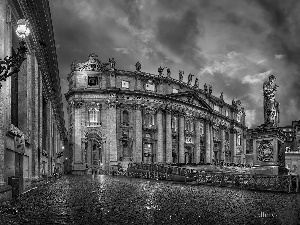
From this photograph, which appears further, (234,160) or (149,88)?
(234,160)

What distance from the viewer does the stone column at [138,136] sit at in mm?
60438

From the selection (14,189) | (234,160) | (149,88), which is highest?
(149,88)

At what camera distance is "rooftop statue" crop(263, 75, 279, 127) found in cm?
2048

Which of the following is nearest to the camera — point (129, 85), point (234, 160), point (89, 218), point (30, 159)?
point (89, 218)

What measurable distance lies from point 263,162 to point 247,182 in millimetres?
2069

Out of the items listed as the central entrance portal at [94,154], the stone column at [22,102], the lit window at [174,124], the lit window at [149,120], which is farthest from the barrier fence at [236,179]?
the lit window at [174,124]

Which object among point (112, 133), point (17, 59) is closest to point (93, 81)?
point (112, 133)

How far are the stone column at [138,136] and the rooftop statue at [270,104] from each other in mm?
41327

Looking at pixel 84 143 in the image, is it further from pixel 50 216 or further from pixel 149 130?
pixel 50 216

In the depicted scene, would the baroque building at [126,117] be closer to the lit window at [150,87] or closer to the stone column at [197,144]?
the lit window at [150,87]

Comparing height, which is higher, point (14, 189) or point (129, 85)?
point (129, 85)

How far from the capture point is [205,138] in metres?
79.1

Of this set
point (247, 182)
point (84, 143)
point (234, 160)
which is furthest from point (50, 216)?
point (234, 160)

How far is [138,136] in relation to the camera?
201 ft
